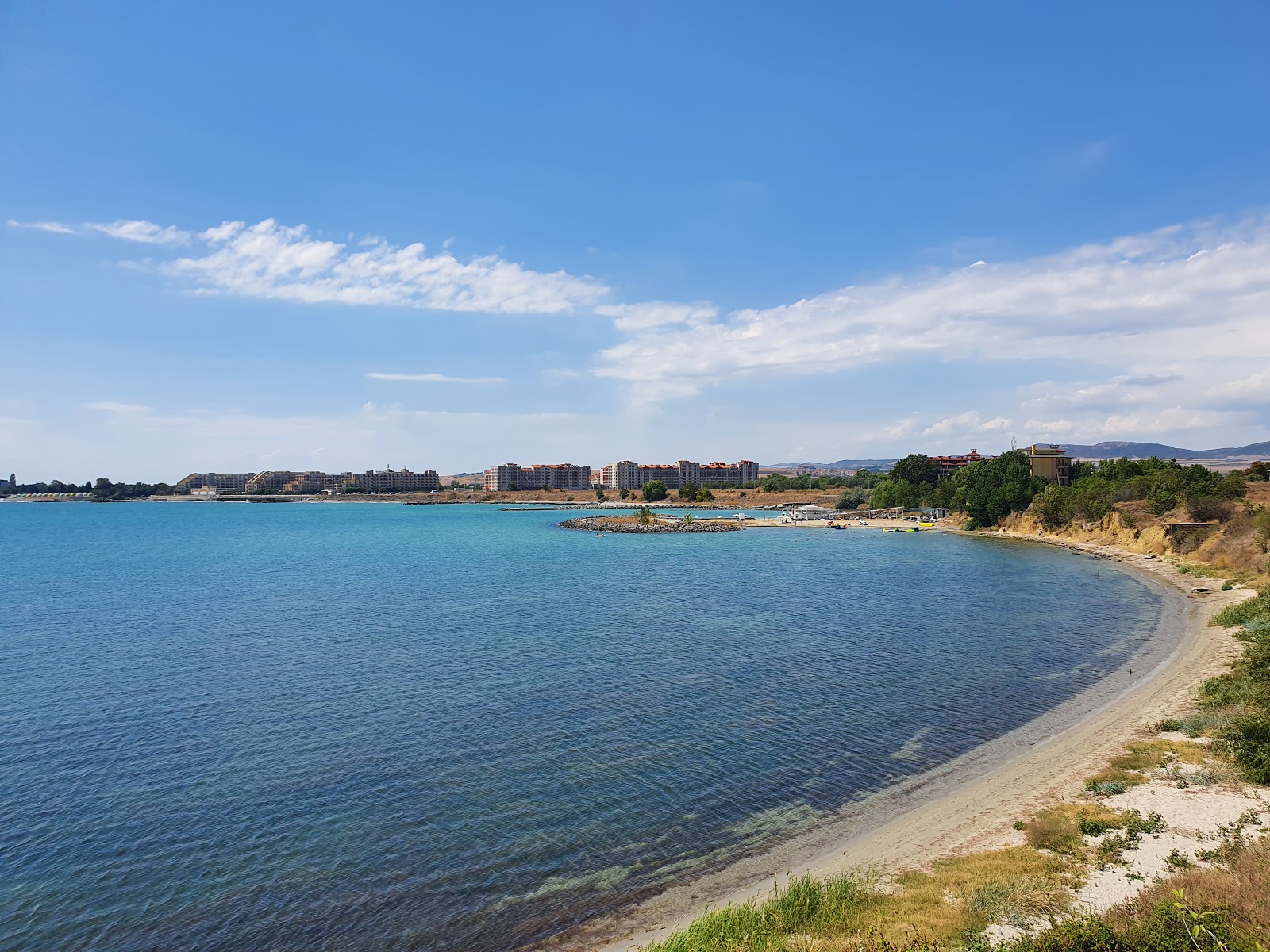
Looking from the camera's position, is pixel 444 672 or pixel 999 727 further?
pixel 444 672

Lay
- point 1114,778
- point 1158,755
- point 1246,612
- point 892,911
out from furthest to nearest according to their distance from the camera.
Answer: point 1246,612 < point 1158,755 < point 1114,778 < point 892,911

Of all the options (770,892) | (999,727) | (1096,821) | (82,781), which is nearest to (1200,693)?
(999,727)

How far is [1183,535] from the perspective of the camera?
7000 centimetres

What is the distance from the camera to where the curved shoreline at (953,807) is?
14375mm

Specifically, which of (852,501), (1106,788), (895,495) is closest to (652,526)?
(895,495)

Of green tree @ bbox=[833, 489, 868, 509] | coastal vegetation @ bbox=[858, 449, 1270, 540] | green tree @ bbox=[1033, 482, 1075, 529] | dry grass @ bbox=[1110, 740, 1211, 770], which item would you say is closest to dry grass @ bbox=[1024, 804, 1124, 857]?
dry grass @ bbox=[1110, 740, 1211, 770]

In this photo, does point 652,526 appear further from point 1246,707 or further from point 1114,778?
point 1114,778

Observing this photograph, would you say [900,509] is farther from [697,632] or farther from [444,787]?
[444,787]

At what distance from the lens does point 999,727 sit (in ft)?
81.5

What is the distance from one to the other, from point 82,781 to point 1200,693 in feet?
120

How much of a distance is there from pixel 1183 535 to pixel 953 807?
69.2 m

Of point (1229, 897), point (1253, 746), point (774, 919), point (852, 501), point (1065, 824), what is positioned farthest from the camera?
point (852, 501)

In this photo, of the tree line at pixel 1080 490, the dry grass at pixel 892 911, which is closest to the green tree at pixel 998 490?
the tree line at pixel 1080 490

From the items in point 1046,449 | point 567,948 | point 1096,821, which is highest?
point 1046,449
